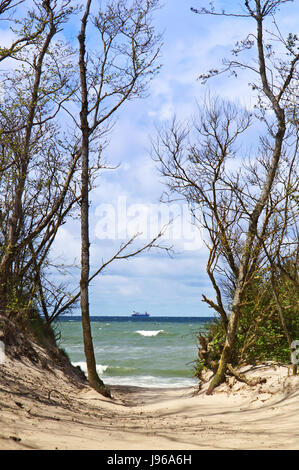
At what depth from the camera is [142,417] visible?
970 cm

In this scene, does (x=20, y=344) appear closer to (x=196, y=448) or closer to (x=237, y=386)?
(x=237, y=386)

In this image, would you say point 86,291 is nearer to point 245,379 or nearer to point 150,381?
point 245,379

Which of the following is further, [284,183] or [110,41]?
[110,41]

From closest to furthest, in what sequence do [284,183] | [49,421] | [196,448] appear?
1. [196,448]
2. [49,421]
3. [284,183]

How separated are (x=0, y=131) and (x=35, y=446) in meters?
6.38

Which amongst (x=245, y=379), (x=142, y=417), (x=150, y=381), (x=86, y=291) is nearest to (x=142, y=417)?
(x=142, y=417)

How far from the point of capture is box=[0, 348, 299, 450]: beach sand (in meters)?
5.89

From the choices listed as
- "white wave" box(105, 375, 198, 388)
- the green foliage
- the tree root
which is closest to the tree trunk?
the green foliage

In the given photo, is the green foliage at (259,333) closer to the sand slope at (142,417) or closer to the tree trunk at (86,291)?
the sand slope at (142,417)

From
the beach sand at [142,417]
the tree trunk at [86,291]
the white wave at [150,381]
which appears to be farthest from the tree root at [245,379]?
the white wave at [150,381]

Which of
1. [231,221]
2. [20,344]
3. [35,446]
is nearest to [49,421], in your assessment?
[35,446]

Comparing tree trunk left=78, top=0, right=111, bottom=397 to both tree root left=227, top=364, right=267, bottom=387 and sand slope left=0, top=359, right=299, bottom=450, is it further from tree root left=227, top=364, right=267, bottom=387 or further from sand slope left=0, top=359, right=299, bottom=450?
tree root left=227, top=364, right=267, bottom=387

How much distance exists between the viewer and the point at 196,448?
5793 millimetres

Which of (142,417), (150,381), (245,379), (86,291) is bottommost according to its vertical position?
(150,381)
